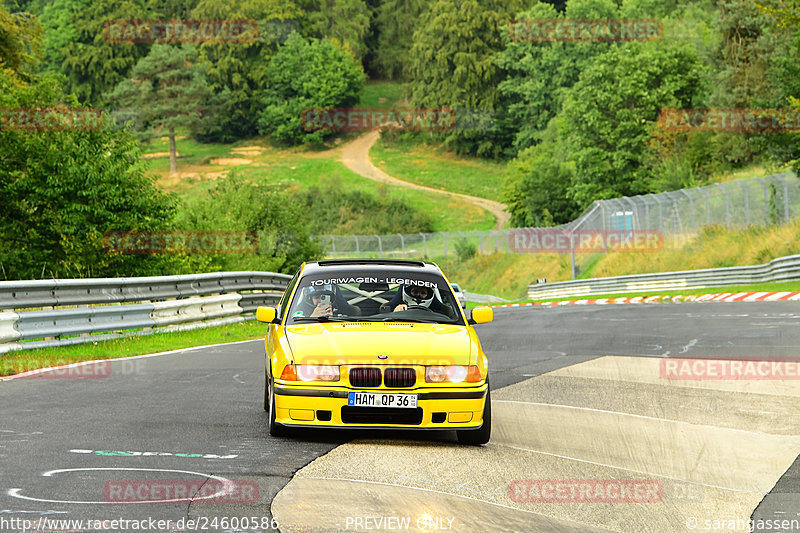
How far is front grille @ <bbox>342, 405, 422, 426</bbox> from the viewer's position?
747cm

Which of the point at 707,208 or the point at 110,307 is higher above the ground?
the point at 110,307

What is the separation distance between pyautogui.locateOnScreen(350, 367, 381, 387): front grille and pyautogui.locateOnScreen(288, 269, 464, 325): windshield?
114 centimetres

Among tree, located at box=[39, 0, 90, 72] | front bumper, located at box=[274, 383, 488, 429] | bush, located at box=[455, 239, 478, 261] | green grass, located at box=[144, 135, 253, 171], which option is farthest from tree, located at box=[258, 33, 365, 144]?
front bumper, located at box=[274, 383, 488, 429]

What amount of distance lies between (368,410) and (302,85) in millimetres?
123657

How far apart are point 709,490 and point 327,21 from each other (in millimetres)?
143932

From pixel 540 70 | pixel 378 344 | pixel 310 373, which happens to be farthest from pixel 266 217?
pixel 540 70

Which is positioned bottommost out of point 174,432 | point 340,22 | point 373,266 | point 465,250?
point 465,250

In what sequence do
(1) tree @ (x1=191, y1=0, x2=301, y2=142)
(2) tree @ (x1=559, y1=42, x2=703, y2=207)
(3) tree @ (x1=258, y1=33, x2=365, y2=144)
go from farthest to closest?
1. (1) tree @ (x1=191, y1=0, x2=301, y2=142)
2. (3) tree @ (x1=258, y1=33, x2=365, y2=144)
3. (2) tree @ (x1=559, y1=42, x2=703, y2=207)

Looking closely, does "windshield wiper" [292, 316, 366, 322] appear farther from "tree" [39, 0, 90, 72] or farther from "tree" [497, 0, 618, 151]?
"tree" [39, 0, 90, 72]

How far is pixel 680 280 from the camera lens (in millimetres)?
40031

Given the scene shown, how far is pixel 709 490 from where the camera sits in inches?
256

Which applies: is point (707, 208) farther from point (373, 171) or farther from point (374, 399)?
point (373, 171)

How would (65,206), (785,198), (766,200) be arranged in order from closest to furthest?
(65,206) < (785,198) < (766,200)

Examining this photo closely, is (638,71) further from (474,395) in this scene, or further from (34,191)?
(474,395)
